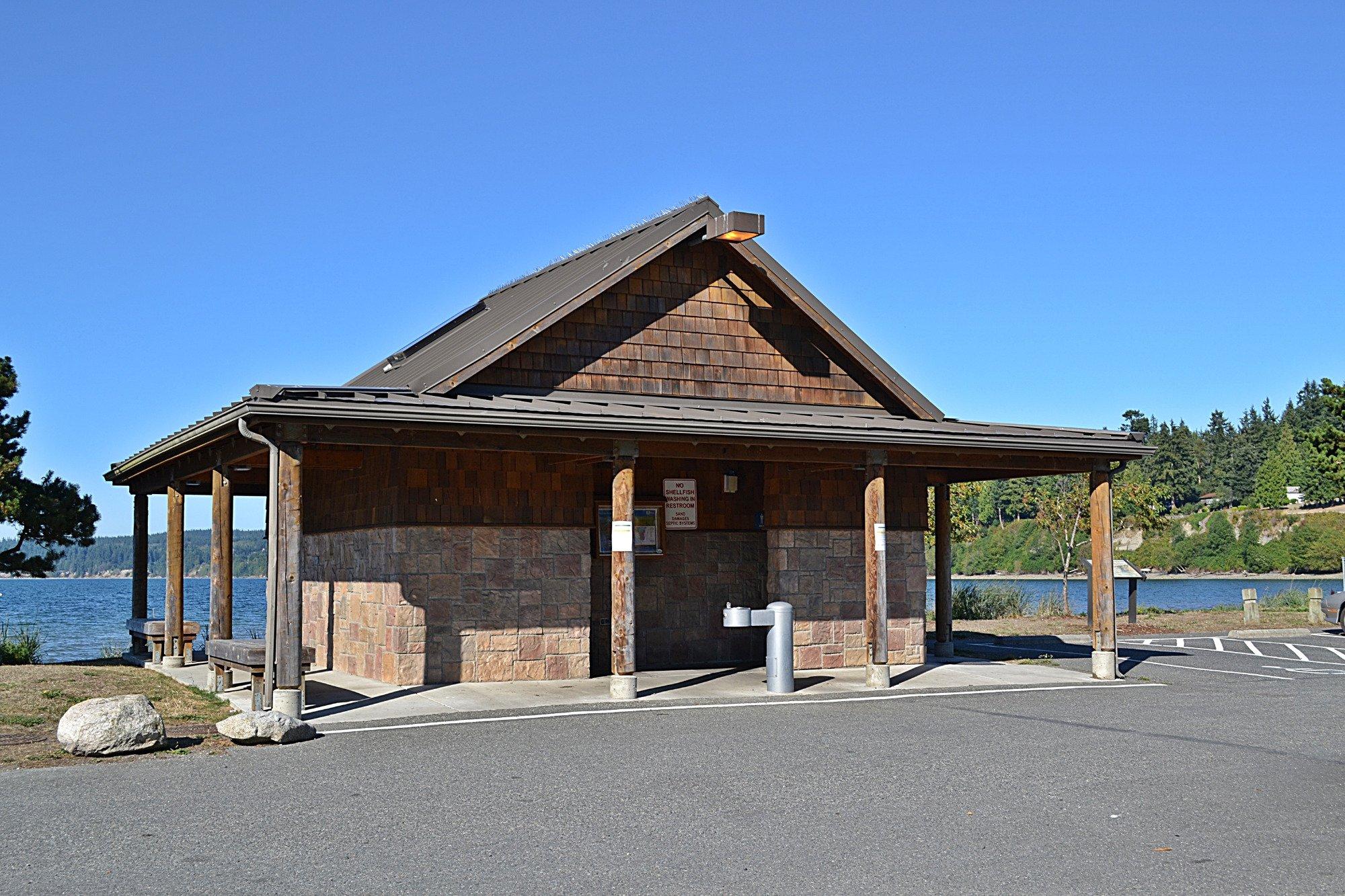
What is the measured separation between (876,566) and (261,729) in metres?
7.59

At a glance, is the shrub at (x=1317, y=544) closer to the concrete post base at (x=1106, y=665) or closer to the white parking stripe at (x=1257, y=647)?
the white parking stripe at (x=1257, y=647)

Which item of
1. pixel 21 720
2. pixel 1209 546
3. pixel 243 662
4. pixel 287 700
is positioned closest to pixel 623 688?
pixel 287 700

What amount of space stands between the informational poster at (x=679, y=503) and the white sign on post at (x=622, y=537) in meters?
3.27

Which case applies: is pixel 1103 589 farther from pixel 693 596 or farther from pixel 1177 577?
pixel 1177 577

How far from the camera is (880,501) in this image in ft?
51.6

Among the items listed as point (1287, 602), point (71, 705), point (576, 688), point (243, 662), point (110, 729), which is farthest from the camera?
point (1287, 602)

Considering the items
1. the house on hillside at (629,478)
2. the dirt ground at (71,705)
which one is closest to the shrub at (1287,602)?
the house on hillside at (629,478)

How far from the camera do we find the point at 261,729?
11.1 meters

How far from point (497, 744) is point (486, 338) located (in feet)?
21.7

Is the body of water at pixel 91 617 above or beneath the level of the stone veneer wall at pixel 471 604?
beneath

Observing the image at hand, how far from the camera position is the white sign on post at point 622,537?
14.2 metres

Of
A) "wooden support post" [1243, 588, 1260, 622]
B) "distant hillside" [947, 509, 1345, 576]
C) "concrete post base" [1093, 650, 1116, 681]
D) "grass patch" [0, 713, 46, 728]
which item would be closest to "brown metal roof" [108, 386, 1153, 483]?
"concrete post base" [1093, 650, 1116, 681]

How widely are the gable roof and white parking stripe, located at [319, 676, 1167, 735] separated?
4.07 meters

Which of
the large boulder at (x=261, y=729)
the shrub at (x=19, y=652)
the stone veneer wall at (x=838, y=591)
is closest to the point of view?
the large boulder at (x=261, y=729)
